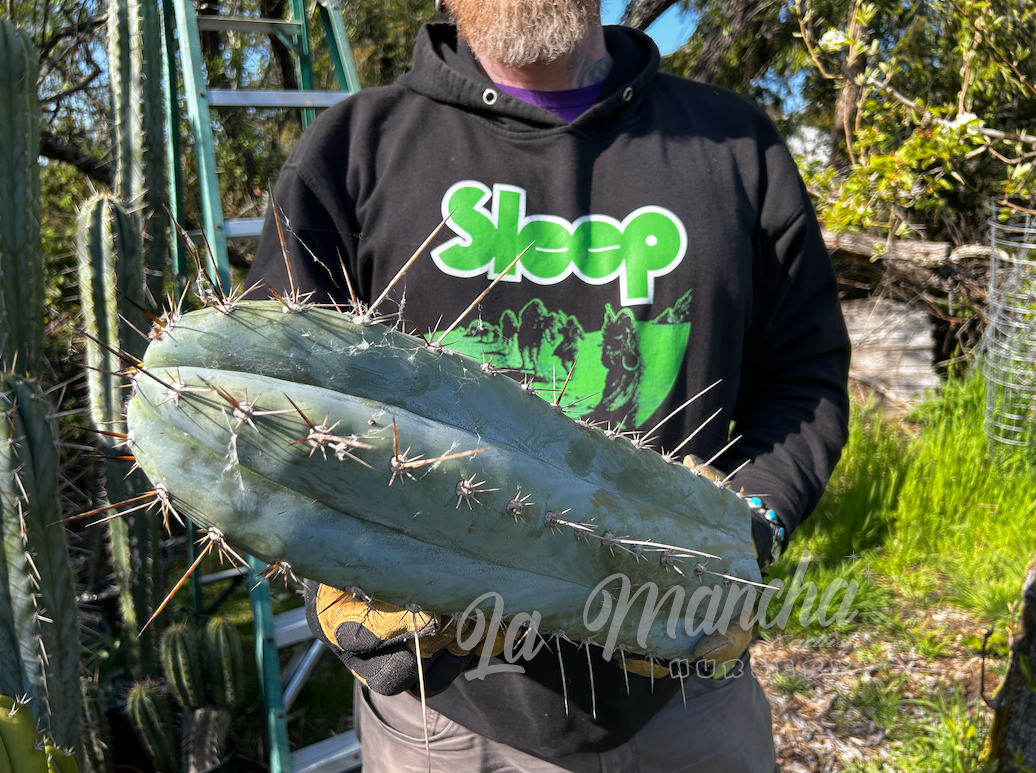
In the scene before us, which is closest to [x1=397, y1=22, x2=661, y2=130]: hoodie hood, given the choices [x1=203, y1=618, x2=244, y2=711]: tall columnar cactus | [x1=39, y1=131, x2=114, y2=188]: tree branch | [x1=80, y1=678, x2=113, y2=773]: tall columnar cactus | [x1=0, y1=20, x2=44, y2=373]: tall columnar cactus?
[x1=0, y1=20, x2=44, y2=373]: tall columnar cactus

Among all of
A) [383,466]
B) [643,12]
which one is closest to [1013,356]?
[643,12]

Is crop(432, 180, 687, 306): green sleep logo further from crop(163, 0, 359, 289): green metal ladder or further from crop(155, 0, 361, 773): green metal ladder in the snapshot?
crop(163, 0, 359, 289): green metal ladder

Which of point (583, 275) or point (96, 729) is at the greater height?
point (583, 275)

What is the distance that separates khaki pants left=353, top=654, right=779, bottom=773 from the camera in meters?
1.53

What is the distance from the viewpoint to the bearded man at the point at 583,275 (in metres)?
1.51

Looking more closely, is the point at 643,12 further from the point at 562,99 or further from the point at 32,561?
the point at 32,561

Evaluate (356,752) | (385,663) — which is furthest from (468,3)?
(356,752)

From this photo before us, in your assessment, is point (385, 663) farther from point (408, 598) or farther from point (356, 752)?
point (356, 752)

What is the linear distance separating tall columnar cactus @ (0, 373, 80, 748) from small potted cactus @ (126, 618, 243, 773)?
0.58 metres

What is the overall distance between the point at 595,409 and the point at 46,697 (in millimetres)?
1737

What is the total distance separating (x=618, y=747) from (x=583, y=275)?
987 mm

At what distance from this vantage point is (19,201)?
2281 mm

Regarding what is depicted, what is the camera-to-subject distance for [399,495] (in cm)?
84

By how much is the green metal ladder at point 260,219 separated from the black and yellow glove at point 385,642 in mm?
1261
